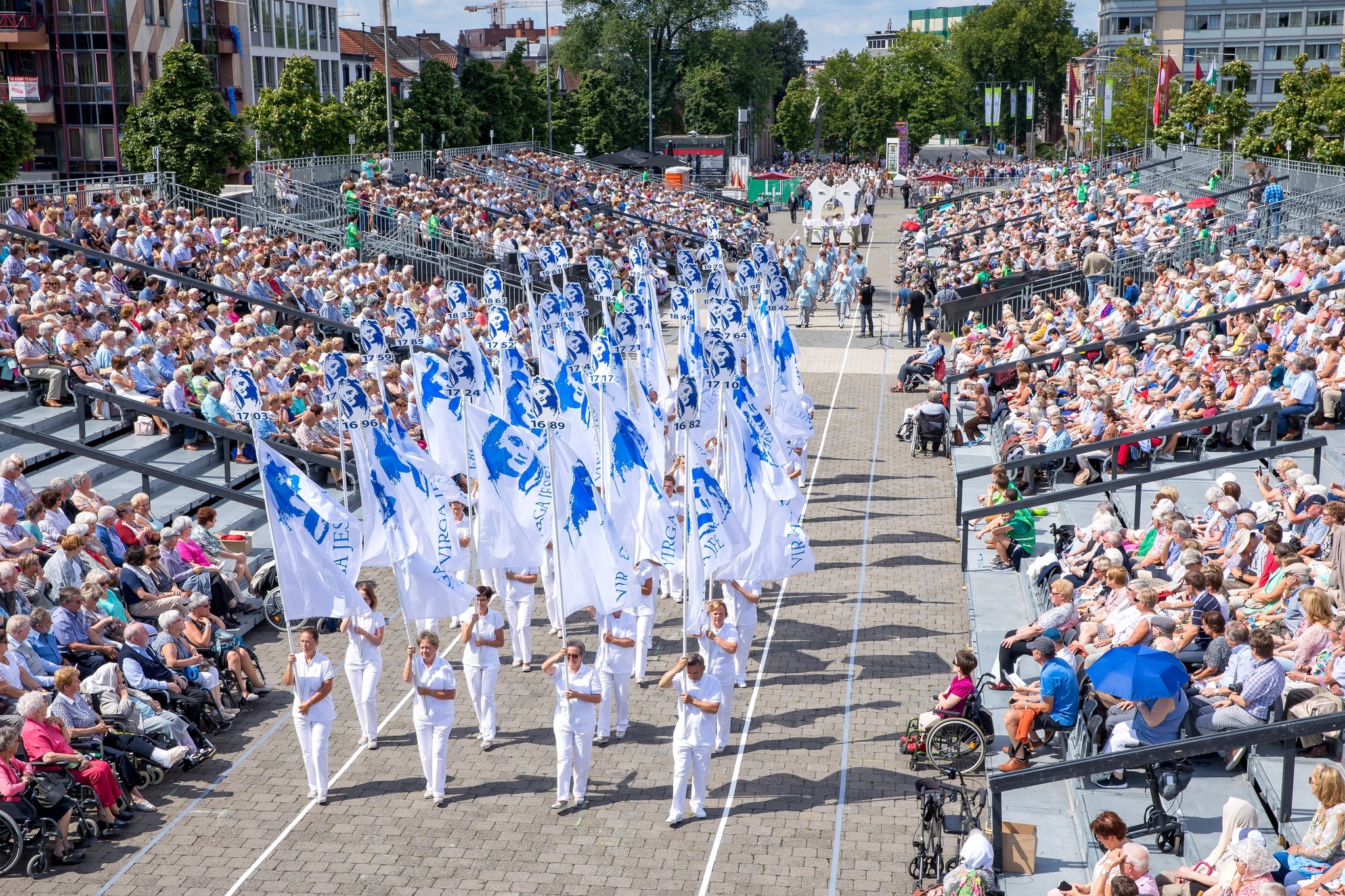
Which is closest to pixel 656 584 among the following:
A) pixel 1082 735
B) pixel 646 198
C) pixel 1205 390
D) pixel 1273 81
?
pixel 1082 735

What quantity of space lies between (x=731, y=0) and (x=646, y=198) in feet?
118

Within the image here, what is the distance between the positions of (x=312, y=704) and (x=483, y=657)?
66.0 inches

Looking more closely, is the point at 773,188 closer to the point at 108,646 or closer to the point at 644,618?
the point at 644,618

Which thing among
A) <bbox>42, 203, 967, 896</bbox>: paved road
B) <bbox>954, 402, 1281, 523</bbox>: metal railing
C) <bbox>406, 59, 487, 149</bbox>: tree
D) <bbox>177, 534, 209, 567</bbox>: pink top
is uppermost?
<bbox>406, 59, 487, 149</bbox>: tree

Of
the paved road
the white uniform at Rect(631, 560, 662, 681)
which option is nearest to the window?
the paved road

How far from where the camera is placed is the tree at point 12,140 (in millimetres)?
32938

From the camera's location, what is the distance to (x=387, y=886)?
33.4 ft

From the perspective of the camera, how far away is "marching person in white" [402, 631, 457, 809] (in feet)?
37.3

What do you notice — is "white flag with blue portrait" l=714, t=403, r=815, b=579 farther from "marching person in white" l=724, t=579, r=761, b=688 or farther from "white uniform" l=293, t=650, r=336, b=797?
"white uniform" l=293, t=650, r=336, b=797

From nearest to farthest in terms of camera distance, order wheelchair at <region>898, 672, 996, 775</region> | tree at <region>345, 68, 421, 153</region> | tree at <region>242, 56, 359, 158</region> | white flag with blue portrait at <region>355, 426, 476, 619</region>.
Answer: wheelchair at <region>898, 672, 996, 775</region> < white flag with blue portrait at <region>355, 426, 476, 619</region> < tree at <region>242, 56, 359, 158</region> < tree at <region>345, 68, 421, 153</region>

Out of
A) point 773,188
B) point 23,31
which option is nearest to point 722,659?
point 23,31

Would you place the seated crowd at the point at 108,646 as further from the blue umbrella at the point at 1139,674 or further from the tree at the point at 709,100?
the tree at the point at 709,100

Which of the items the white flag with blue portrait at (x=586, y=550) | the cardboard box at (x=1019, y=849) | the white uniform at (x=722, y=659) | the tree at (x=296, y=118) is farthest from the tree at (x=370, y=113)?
the cardboard box at (x=1019, y=849)

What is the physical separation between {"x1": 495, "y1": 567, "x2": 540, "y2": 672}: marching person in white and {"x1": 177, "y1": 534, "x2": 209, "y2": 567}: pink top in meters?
3.40
